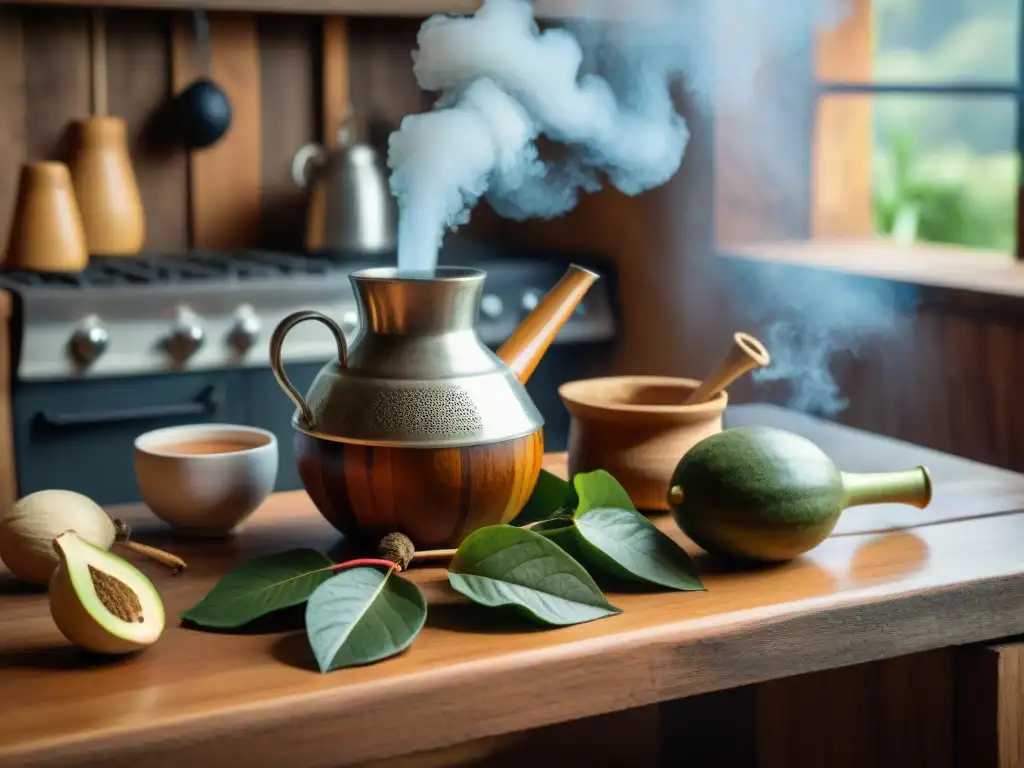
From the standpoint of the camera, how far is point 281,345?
1.11 metres

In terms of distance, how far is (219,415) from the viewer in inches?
101

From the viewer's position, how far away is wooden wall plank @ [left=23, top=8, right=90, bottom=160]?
288 cm

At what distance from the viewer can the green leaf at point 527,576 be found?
965 mm

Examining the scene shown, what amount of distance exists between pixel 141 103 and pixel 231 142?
22 centimetres

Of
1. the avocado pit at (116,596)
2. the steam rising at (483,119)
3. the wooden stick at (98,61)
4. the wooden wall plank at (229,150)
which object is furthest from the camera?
the wooden wall plank at (229,150)

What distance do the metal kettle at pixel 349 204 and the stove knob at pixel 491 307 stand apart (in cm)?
32

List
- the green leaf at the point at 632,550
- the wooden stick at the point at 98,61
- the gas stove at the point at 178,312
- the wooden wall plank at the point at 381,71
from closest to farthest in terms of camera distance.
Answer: the green leaf at the point at 632,550, the gas stove at the point at 178,312, the wooden stick at the point at 98,61, the wooden wall plank at the point at 381,71

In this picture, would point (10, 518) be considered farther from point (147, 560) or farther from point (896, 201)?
point (896, 201)

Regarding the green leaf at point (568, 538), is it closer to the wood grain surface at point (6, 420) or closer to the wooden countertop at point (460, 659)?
the wooden countertop at point (460, 659)

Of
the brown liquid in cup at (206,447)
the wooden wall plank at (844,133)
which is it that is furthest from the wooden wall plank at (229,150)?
the brown liquid in cup at (206,447)

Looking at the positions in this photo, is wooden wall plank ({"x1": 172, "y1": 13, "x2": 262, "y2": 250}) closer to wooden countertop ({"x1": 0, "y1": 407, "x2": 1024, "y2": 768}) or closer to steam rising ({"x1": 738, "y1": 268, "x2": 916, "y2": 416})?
steam rising ({"x1": 738, "y1": 268, "x2": 916, "y2": 416})

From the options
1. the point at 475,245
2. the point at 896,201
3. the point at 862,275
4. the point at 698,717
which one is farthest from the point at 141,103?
the point at 896,201

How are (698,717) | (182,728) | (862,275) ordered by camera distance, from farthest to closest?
(862,275)
(698,717)
(182,728)

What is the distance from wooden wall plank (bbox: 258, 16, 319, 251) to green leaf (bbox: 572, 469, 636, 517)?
85.8 inches
